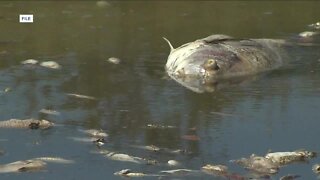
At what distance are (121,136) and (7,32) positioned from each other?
512cm

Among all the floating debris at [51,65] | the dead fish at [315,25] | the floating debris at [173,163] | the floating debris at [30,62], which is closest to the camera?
the floating debris at [173,163]

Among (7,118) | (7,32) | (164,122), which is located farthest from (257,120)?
(7,32)

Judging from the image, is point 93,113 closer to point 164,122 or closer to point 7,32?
point 164,122

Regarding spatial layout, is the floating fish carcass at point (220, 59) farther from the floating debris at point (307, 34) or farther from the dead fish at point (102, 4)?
the dead fish at point (102, 4)

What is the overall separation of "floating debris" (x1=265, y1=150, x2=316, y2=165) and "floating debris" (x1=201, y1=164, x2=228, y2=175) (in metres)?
0.41

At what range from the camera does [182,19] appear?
1222 centimetres

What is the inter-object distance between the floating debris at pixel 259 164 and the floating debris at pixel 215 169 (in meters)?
0.17

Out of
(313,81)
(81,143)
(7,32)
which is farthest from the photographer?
(7,32)

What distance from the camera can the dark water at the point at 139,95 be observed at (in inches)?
236

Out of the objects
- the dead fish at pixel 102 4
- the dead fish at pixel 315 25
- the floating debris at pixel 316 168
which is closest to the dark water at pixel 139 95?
the floating debris at pixel 316 168

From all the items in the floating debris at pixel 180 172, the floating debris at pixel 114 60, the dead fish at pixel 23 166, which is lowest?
the floating debris at pixel 114 60

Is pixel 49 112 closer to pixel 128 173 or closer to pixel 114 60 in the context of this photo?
pixel 128 173

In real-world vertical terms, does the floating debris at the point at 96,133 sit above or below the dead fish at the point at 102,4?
below

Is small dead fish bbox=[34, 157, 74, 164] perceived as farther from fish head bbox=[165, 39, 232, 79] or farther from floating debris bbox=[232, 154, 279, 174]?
fish head bbox=[165, 39, 232, 79]
